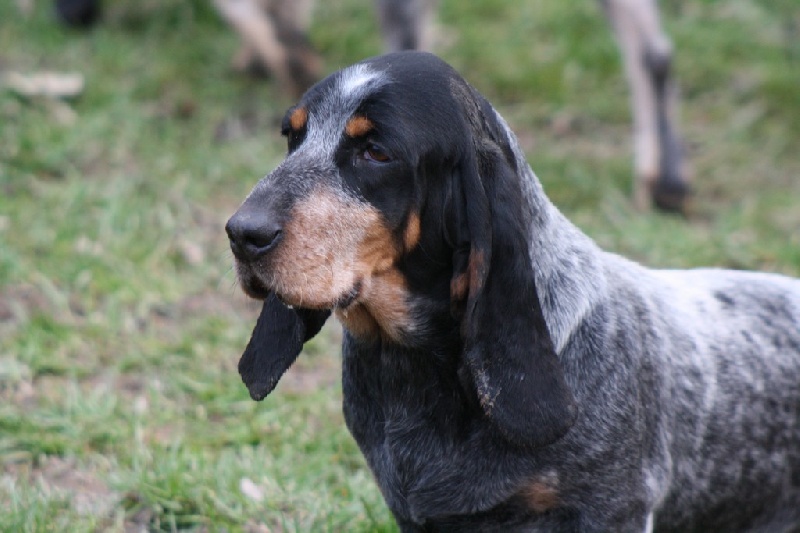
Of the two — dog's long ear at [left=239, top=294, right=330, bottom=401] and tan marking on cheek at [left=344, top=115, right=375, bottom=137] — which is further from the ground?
tan marking on cheek at [left=344, top=115, right=375, bottom=137]

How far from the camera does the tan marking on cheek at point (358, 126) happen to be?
3.01 metres

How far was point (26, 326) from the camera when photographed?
5.38 metres

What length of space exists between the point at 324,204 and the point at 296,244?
13 cm

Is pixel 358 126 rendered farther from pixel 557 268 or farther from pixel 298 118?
pixel 557 268

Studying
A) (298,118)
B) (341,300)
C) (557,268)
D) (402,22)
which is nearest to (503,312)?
(557,268)

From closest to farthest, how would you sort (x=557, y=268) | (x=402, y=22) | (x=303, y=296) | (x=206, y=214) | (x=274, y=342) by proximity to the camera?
(x=303, y=296), (x=557, y=268), (x=274, y=342), (x=206, y=214), (x=402, y=22)

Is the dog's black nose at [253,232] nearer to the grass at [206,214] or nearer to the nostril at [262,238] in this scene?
the nostril at [262,238]

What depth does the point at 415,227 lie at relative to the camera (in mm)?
3062

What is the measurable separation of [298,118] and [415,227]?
1.55 feet

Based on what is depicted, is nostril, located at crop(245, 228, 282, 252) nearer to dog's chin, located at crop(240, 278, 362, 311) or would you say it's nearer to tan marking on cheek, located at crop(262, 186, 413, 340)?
tan marking on cheek, located at crop(262, 186, 413, 340)

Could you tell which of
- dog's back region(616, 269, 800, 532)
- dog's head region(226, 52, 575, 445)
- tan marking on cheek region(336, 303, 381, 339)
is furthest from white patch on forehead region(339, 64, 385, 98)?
dog's back region(616, 269, 800, 532)

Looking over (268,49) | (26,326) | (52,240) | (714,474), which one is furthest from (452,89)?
(268,49)

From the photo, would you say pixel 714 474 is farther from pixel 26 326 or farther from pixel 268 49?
pixel 268 49

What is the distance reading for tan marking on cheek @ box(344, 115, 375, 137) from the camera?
9.89 ft
